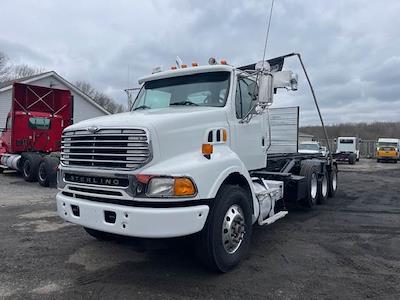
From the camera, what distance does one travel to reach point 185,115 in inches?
181

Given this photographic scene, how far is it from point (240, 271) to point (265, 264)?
1.53 feet

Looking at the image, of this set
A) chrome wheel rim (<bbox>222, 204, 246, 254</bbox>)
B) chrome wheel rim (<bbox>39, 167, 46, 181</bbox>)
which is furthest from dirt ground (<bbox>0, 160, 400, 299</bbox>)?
chrome wheel rim (<bbox>39, 167, 46, 181</bbox>)

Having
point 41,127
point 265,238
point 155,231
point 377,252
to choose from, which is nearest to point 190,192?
point 155,231

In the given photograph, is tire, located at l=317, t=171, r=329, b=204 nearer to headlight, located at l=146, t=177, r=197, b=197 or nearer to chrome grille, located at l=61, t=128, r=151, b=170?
headlight, located at l=146, t=177, r=197, b=197

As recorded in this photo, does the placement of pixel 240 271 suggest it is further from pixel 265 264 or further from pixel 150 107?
pixel 150 107

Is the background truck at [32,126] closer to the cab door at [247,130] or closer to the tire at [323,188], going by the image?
the tire at [323,188]

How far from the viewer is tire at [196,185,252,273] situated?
433cm

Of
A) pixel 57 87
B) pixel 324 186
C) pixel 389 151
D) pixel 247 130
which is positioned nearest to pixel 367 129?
pixel 389 151

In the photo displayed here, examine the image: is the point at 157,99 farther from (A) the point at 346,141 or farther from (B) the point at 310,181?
(A) the point at 346,141

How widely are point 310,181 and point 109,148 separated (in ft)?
18.9

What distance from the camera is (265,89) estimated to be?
5297mm

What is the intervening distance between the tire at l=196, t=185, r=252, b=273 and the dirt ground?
20cm

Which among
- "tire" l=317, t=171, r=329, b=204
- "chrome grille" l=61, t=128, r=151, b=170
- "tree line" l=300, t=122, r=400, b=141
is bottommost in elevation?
"tire" l=317, t=171, r=329, b=204

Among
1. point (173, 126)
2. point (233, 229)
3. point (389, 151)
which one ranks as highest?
point (173, 126)
